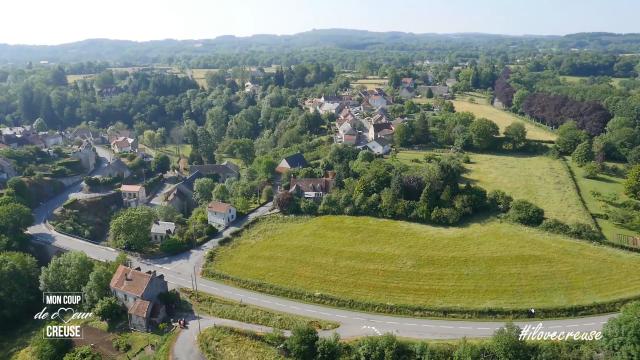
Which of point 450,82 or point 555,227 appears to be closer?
point 555,227

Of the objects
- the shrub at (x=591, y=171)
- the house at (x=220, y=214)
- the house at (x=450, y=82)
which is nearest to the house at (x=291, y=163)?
the house at (x=220, y=214)

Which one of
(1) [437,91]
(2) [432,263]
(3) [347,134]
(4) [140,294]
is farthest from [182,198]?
(1) [437,91]

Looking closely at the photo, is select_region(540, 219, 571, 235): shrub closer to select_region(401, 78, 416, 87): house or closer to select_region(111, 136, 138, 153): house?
select_region(111, 136, 138, 153): house

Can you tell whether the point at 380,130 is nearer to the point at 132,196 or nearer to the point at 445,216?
the point at 445,216

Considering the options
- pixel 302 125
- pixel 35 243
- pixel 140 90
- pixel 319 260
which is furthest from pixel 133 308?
pixel 140 90

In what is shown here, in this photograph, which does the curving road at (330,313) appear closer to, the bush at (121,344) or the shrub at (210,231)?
the shrub at (210,231)

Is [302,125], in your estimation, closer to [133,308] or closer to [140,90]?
[133,308]
